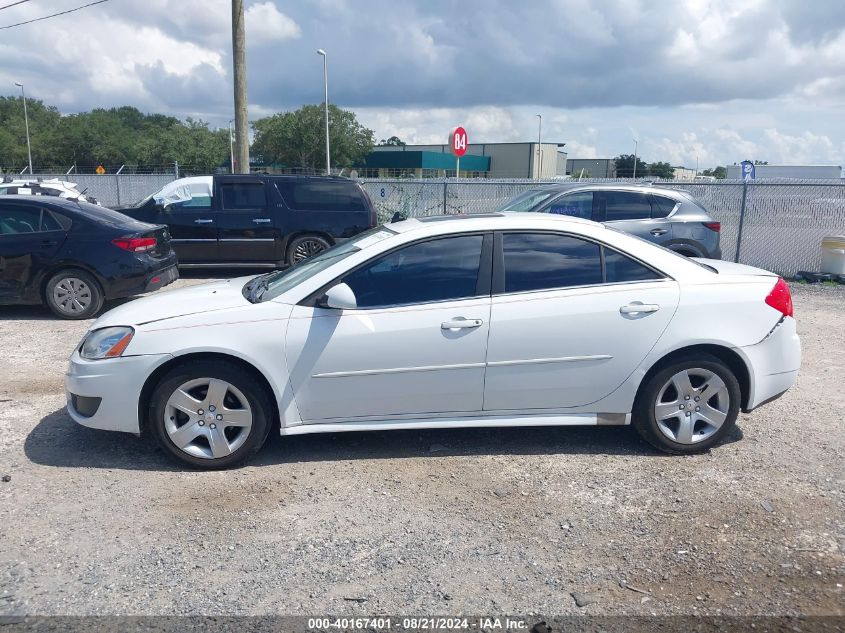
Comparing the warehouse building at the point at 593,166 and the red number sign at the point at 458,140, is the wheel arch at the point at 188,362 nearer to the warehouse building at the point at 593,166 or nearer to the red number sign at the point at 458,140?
the red number sign at the point at 458,140

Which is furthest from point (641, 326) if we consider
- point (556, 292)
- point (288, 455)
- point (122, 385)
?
point (122, 385)

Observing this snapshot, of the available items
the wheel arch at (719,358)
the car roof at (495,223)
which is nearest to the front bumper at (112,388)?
the car roof at (495,223)

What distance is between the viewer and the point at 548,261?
4789 millimetres

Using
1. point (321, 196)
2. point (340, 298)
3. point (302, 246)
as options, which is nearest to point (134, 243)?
point (302, 246)

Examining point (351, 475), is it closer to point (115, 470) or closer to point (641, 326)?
point (115, 470)

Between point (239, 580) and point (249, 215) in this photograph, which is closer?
point (239, 580)

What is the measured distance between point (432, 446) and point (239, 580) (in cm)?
188

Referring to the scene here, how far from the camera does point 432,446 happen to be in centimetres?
502

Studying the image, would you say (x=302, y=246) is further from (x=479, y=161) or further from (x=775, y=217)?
(x=479, y=161)

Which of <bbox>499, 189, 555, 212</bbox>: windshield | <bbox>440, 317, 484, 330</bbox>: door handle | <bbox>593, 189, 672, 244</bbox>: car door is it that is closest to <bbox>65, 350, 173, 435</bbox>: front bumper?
<bbox>440, 317, 484, 330</bbox>: door handle

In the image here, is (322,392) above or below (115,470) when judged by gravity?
above

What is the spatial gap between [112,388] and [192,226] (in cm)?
809

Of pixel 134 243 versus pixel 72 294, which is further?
pixel 134 243

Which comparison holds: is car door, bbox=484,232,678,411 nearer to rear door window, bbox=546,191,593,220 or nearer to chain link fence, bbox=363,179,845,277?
rear door window, bbox=546,191,593,220
